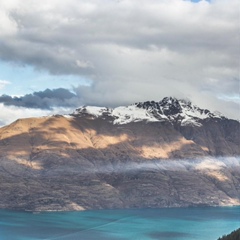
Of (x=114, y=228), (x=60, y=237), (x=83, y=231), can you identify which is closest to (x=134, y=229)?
(x=114, y=228)

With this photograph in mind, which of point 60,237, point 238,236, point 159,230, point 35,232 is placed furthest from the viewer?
point 159,230

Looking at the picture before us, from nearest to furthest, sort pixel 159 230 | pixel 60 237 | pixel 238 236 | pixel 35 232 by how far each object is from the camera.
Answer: pixel 238 236 < pixel 60 237 < pixel 35 232 < pixel 159 230

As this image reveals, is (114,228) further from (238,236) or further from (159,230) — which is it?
(238,236)

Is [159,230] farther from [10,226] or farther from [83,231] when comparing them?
[10,226]

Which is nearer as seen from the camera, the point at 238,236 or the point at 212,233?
the point at 238,236

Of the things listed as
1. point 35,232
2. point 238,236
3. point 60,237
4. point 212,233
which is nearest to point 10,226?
point 35,232

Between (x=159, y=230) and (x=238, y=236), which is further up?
(x=159, y=230)

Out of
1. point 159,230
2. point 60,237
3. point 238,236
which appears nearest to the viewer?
point 238,236

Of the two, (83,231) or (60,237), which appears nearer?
(60,237)

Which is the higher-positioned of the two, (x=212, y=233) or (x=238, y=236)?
(x=212, y=233)
